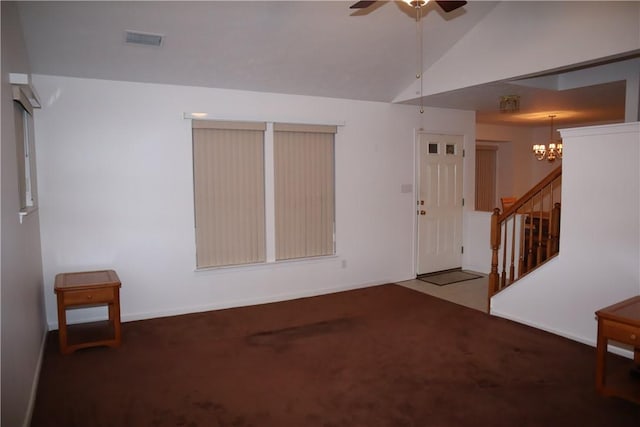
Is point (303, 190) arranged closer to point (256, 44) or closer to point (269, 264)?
point (269, 264)

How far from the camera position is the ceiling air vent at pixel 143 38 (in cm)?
369

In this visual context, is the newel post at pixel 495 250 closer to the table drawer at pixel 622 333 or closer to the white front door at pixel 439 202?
the white front door at pixel 439 202

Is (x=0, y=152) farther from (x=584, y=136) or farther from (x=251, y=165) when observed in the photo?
(x=584, y=136)

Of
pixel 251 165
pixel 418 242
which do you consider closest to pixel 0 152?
pixel 251 165

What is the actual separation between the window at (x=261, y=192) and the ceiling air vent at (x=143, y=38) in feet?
3.19

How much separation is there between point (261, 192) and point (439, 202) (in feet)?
8.90

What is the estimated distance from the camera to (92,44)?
372 cm

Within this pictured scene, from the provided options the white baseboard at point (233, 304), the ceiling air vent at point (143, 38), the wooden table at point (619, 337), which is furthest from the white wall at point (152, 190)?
the wooden table at point (619, 337)

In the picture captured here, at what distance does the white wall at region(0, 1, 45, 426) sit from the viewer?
2248 mm

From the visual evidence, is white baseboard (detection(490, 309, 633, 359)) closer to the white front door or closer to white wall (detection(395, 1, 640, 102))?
the white front door

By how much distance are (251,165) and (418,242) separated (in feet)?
8.60

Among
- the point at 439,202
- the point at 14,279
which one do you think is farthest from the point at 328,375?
the point at 439,202

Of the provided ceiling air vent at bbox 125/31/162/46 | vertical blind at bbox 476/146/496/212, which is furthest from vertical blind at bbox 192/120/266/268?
vertical blind at bbox 476/146/496/212

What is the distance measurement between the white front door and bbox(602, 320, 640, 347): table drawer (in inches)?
134
